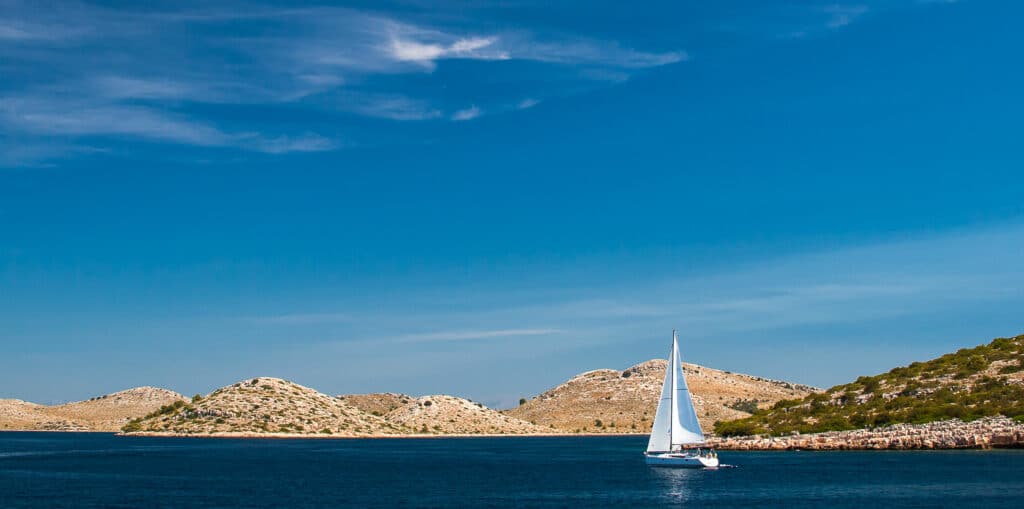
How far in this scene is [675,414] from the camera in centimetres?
10306

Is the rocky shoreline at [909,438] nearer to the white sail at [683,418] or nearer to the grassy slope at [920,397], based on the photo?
the grassy slope at [920,397]

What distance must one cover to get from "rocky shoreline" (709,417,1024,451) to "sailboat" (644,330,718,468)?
1687 inches

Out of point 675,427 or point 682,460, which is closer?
point 675,427

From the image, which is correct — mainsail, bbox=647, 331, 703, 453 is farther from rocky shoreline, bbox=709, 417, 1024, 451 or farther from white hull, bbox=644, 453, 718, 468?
rocky shoreline, bbox=709, 417, 1024, 451

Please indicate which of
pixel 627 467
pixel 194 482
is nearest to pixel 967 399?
pixel 627 467

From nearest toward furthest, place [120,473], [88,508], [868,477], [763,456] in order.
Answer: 1. [88,508]
2. [868,477]
3. [120,473]
4. [763,456]

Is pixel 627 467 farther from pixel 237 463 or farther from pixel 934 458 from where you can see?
pixel 237 463

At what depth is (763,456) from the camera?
5241 inches

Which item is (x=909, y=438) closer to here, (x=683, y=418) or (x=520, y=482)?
(x=683, y=418)

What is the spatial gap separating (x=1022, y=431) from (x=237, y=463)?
10092 centimetres

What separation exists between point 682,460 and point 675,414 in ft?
18.3

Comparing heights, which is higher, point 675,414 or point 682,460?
point 675,414

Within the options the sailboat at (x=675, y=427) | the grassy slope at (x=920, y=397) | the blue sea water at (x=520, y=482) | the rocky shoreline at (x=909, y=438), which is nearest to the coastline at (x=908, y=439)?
the rocky shoreline at (x=909, y=438)

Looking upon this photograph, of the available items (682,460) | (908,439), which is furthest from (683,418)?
(908,439)
